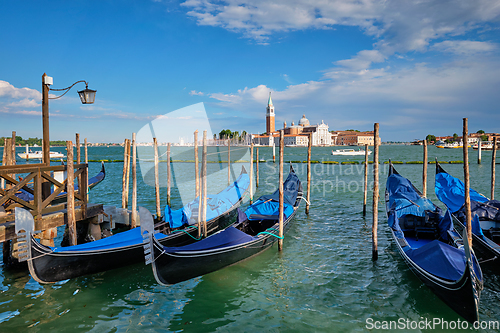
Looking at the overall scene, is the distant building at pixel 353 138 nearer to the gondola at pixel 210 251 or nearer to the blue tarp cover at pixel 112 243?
the gondola at pixel 210 251

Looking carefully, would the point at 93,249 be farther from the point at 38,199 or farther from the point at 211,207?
the point at 211,207

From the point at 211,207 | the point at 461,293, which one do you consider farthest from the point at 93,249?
the point at 461,293

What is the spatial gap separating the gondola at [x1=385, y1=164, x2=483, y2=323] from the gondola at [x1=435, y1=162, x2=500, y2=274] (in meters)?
0.36

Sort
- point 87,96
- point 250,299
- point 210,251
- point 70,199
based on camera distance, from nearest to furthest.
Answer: point 250,299 < point 210,251 < point 70,199 < point 87,96

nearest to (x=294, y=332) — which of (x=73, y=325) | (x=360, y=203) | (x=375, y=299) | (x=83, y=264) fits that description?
(x=375, y=299)

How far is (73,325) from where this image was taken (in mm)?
3594

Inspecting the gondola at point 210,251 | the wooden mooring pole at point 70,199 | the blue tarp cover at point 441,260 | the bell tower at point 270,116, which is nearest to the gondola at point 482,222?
the blue tarp cover at point 441,260

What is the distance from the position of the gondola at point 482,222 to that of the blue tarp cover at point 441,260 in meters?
1.12

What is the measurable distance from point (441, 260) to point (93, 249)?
5.12m

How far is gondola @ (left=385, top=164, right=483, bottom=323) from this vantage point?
330 cm

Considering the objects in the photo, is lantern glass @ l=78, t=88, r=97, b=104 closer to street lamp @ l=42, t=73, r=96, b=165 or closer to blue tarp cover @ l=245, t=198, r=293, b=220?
street lamp @ l=42, t=73, r=96, b=165

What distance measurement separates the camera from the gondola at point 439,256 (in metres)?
3.30

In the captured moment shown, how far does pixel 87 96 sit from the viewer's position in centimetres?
506

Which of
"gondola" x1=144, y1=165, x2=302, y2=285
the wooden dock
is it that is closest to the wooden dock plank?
the wooden dock
